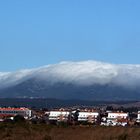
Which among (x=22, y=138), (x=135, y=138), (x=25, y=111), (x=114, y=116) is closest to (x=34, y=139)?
(x=22, y=138)

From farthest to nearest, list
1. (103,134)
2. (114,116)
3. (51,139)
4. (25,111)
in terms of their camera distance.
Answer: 1. (25,111)
2. (114,116)
3. (103,134)
4. (51,139)

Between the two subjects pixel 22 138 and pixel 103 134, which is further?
pixel 103 134

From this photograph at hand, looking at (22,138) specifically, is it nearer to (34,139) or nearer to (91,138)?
(34,139)

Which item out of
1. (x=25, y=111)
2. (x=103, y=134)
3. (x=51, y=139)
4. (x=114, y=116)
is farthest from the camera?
(x=25, y=111)

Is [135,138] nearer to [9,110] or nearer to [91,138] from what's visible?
[91,138]

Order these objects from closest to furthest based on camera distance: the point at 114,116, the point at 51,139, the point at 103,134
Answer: the point at 51,139
the point at 103,134
the point at 114,116

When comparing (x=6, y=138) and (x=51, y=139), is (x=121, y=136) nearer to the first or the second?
(x=51, y=139)

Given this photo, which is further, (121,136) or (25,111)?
(25,111)

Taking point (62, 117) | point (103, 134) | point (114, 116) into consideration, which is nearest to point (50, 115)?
point (62, 117)
